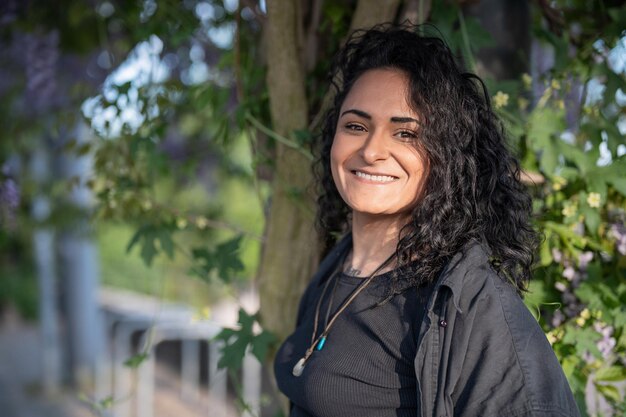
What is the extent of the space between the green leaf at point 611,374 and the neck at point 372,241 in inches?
27.3

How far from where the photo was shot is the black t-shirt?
1254 mm

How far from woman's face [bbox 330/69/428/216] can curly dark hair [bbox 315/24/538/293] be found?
0.02 metres

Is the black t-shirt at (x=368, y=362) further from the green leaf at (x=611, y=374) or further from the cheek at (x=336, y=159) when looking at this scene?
the green leaf at (x=611, y=374)

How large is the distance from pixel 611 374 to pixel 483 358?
0.77 metres

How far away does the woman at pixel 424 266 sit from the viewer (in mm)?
1137

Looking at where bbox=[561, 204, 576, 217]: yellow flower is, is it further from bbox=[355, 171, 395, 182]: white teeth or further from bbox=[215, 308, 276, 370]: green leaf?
bbox=[215, 308, 276, 370]: green leaf

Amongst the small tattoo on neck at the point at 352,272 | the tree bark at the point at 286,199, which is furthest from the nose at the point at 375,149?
the tree bark at the point at 286,199

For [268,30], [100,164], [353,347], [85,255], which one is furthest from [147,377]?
[353,347]

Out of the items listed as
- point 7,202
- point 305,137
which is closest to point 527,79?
point 305,137

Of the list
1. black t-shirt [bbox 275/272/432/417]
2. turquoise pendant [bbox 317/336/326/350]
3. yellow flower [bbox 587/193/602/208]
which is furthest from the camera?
yellow flower [bbox 587/193/602/208]

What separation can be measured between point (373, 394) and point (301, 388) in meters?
0.17

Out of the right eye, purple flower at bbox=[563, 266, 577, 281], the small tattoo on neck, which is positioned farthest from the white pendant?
purple flower at bbox=[563, 266, 577, 281]

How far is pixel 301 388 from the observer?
1.37m

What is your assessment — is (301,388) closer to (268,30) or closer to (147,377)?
(268,30)
